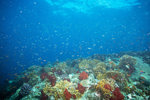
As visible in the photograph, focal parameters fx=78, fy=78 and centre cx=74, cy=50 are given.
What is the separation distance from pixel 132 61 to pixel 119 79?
4.80 meters

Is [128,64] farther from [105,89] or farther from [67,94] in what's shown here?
[67,94]

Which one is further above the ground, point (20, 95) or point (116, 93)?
point (116, 93)

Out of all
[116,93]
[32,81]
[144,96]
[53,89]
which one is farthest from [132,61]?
[32,81]

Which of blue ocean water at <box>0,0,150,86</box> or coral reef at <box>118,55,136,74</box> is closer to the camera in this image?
coral reef at <box>118,55,136,74</box>

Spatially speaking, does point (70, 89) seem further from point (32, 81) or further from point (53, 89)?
point (32, 81)

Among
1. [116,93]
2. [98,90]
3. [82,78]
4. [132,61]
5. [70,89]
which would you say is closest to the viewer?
[116,93]

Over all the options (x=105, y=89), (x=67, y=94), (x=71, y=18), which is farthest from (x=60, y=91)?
(x=71, y=18)

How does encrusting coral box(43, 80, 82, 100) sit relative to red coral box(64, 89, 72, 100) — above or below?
below

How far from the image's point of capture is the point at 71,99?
4.68 meters

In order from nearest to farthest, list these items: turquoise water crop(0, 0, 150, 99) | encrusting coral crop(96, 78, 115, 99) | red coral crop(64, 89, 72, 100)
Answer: encrusting coral crop(96, 78, 115, 99) → red coral crop(64, 89, 72, 100) → turquoise water crop(0, 0, 150, 99)

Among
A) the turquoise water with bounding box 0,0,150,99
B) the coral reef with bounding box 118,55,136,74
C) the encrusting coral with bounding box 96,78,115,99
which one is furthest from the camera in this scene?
the turquoise water with bounding box 0,0,150,99

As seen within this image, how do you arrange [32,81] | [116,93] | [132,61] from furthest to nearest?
1. [132,61]
2. [32,81]
3. [116,93]

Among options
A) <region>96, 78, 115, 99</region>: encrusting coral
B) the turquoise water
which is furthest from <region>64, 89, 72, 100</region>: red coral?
the turquoise water

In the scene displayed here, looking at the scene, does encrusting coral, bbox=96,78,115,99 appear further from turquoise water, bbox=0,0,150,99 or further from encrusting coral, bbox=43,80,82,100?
turquoise water, bbox=0,0,150,99
